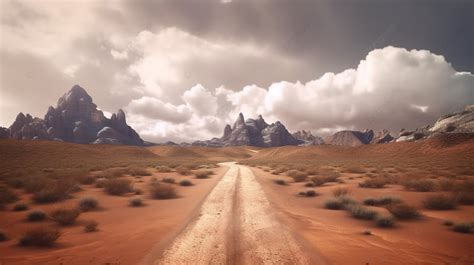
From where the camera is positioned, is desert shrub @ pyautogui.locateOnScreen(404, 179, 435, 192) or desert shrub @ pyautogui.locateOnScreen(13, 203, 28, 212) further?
desert shrub @ pyautogui.locateOnScreen(404, 179, 435, 192)

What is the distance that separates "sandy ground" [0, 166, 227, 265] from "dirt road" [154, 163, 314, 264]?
1.88 feet

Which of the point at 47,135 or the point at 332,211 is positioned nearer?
the point at 332,211

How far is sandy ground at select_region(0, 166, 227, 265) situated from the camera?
17.8 ft

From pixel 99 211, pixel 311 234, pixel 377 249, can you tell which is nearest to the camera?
pixel 377 249

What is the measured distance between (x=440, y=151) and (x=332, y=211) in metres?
67.5

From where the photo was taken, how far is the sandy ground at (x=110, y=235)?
17.8ft

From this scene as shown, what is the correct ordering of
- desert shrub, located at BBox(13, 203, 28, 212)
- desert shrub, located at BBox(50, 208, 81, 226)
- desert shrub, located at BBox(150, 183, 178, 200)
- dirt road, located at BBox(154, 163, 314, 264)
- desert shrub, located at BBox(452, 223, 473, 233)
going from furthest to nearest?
desert shrub, located at BBox(150, 183, 178, 200) → desert shrub, located at BBox(13, 203, 28, 212) → desert shrub, located at BBox(50, 208, 81, 226) → desert shrub, located at BBox(452, 223, 473, 233) → dirt road, located at BBox(154, 163, 314, 264)

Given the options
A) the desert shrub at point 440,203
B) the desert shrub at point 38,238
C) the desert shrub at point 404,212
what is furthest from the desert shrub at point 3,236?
the desert shrub at point 440,203

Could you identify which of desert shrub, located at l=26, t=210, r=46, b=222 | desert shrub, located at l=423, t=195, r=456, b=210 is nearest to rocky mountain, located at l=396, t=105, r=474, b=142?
desert shrub, located at l=423, t=195, r=456, b=210

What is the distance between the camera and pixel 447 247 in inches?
243

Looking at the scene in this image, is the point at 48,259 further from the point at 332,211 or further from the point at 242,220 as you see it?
the point at 332,211

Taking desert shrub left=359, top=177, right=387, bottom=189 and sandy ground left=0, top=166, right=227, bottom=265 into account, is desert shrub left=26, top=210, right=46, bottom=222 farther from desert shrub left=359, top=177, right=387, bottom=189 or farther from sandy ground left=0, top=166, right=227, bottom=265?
desert shrub left=359, top=177, right=387, bottom=189

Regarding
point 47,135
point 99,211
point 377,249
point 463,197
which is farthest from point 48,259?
point 47,135

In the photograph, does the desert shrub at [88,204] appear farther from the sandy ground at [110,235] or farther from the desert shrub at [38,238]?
the desert shrub at [38,238]
